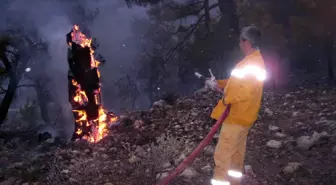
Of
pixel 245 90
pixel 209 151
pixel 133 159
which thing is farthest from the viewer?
pixel 133 159

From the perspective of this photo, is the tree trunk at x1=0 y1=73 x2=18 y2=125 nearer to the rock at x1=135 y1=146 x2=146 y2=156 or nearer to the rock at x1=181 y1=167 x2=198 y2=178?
the rock at x1=135 y1=146 x2=146 y2=156

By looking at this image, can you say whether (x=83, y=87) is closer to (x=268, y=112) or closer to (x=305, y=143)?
(x=268, y=112)

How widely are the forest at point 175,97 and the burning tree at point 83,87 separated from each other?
0.66 ft

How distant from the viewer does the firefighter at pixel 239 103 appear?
11.1ft

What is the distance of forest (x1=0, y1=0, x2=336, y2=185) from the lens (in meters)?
4.62

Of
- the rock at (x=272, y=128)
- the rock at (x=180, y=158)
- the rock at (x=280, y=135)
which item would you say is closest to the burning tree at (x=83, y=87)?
the rock at (x=180, y=158)

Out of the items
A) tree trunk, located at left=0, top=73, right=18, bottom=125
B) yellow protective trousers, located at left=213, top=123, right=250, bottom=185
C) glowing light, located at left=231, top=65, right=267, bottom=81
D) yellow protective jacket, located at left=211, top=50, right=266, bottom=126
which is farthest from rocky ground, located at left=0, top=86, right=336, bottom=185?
tree trunk, located at left=0, top=73, right=18, bottom=125

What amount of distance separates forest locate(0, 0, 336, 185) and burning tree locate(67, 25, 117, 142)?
0.20 m

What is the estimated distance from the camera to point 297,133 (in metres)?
5.49

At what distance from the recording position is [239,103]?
347cm

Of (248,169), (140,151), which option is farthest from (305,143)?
(140,151)

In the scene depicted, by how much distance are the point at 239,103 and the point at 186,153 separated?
1802 millimetres

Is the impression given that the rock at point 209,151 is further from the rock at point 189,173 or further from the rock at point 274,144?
the rock at point 274,144

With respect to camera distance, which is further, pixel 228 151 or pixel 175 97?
pixel 175 97
